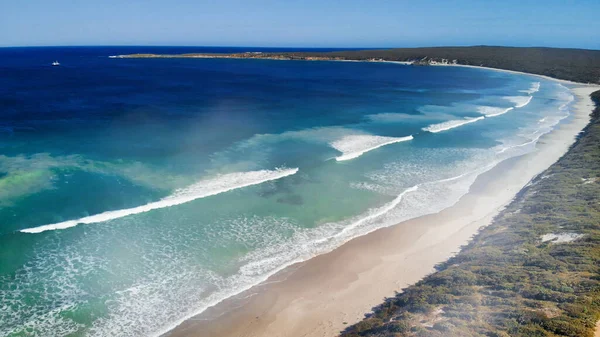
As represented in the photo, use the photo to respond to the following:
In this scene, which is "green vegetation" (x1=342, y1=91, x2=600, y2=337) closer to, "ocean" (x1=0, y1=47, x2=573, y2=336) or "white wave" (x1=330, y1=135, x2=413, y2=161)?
"ocean" (x1=0, y1=47, x2=573, y2=336)

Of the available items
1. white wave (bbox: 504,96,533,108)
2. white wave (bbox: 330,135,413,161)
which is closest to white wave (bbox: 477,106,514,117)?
white wave (bbox: 504,96,533,108)

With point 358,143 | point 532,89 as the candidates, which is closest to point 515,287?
point 358,143

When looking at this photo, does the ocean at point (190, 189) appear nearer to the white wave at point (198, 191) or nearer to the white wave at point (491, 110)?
the white wave at point (198, 191)

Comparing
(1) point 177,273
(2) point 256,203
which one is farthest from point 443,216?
(1) point 177,273

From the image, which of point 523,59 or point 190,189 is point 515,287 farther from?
point 523,59

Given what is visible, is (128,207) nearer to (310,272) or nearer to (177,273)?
(177,273)
